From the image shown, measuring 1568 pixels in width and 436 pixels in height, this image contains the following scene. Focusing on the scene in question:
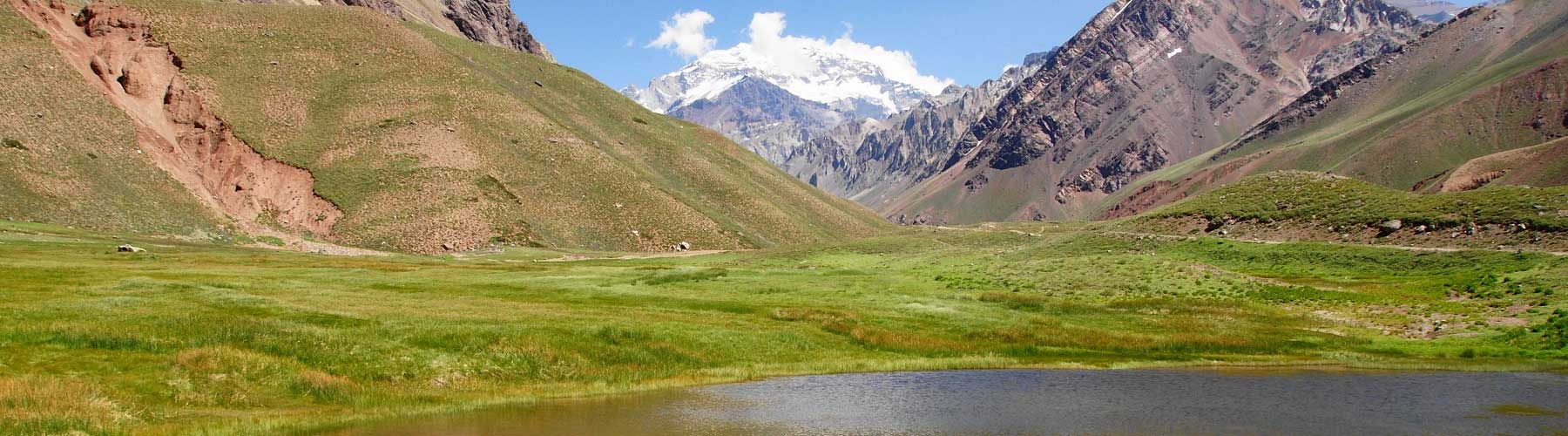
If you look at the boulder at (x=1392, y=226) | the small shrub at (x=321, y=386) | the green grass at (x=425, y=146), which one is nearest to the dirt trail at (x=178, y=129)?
the green grass at (x=425, y=146)

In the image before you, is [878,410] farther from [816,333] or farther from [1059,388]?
[816,333]

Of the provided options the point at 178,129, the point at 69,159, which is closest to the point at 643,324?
the point at 69,159

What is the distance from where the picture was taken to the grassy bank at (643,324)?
30281 millimetres

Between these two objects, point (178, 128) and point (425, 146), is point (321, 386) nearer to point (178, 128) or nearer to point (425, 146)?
point (425, 146)

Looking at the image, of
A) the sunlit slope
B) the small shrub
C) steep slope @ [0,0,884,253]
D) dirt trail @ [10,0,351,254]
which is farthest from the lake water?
the sunlit slope

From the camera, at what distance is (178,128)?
5325 inches

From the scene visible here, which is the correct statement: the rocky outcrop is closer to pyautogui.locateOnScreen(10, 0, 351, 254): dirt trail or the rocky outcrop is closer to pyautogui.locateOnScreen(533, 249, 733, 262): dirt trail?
pyautogui.locateOnScreen(10, 0, 351, 254): dirt trail

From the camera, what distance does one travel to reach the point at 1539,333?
43.0 metres

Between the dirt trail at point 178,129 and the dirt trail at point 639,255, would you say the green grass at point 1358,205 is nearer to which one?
the dirt trail at point 639,255

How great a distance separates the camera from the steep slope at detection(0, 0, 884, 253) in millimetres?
133125

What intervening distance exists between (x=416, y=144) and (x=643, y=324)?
113294 mm

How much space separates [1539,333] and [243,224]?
13258 cm

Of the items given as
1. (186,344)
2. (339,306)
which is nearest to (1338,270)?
(339,306)

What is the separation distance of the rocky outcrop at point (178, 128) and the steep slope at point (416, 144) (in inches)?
35.4
